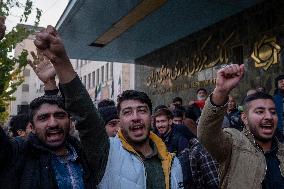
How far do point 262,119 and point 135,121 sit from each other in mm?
1119

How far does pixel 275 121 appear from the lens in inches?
125

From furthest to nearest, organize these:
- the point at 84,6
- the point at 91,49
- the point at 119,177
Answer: the point at 91,49 < the point at 84,6 < the point at 119,177

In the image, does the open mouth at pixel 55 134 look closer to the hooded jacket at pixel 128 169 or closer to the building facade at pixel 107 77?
the hooded jacket at pixel 128 169

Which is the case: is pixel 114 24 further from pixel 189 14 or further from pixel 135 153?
pixel 135 153

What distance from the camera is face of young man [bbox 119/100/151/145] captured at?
282 centimetres

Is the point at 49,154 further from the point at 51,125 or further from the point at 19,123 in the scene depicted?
the point at 19,123

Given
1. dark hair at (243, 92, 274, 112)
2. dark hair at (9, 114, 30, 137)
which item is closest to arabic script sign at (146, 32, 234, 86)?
dark hair at (9, 114, 30, 137)

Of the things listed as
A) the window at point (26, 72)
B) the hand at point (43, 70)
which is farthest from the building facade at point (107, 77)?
the window at point (26, 72)

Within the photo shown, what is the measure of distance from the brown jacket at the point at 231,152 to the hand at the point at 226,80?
67 millimetres

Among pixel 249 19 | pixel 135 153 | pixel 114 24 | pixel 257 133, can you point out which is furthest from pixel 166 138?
pixel 114 24

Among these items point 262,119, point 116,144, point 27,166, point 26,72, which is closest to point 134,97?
point 116,144

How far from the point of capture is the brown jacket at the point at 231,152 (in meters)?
2.71

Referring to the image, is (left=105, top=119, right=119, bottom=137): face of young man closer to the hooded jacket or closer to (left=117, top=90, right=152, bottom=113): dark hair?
(left=117, top=90, right=152, bottom=113): dark hair

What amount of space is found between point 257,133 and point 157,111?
287 cm
